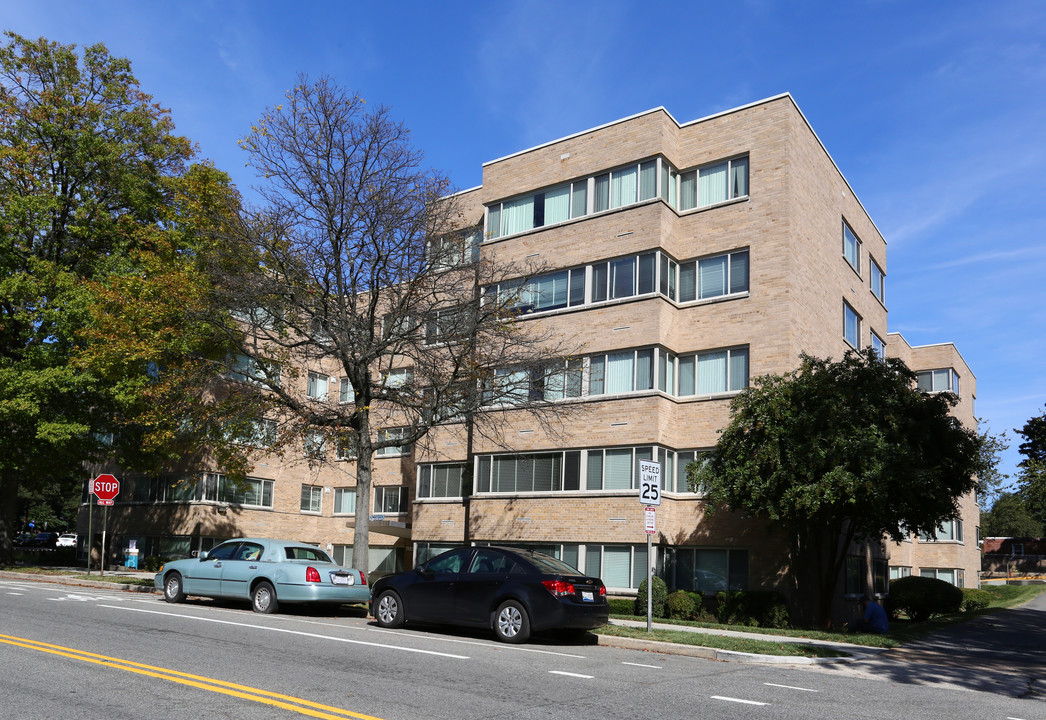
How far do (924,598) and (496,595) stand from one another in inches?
779

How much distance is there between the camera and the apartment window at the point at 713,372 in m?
24.9

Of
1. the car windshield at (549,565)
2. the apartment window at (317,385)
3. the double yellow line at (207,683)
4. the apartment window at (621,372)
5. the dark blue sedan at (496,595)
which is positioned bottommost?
the double yellow line at (207,683)

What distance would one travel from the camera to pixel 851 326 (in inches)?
1197

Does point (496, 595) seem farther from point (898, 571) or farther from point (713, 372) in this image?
point (898, 571)

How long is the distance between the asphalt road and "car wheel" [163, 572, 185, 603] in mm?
4392

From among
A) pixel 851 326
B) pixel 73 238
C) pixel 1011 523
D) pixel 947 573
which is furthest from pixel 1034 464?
pixel 1011 523

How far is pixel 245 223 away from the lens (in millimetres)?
22109

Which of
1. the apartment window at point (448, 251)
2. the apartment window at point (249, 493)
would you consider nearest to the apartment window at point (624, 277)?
the apartment window at point (448, 251)

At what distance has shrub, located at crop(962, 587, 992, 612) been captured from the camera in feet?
111

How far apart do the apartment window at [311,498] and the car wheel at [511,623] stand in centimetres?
2639

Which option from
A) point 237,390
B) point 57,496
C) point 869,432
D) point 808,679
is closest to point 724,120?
point 869,432

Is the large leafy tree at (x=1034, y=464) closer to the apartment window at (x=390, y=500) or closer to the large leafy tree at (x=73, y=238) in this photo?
the apartment window at (x=390, y=500)

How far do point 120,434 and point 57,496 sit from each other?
57.4m

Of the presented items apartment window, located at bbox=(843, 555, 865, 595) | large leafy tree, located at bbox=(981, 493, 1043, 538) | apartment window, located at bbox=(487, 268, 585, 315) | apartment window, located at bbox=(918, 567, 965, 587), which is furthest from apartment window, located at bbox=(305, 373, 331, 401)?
large leafy tree, located at bbox=(981, 493, 1043, 538)
